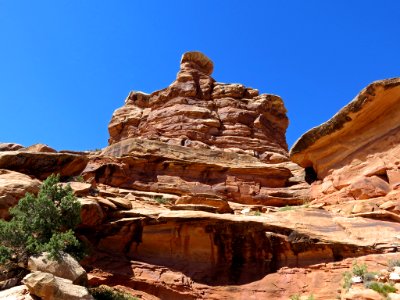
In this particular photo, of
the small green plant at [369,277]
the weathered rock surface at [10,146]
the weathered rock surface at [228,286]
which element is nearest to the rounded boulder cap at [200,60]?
the weathered rock surface at [10,146]

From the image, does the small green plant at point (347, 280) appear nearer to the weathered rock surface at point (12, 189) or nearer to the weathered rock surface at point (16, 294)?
the weathered rock surface at point (16, 294)

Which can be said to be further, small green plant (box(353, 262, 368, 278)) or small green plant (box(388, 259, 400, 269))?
small green plant (box(353, 262, 368, 278))

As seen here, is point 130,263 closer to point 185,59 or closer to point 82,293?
point 82,293

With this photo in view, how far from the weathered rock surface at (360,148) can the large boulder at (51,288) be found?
13.2 metres

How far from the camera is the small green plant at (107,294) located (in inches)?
561

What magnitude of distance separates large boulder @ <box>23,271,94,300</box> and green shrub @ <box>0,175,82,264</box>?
4.78ft

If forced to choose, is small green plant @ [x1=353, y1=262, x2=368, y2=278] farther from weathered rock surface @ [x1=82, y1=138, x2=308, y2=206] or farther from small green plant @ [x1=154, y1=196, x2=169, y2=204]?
weathered rock surface @ [x1=82, y1=138, x2=308, y2=206]

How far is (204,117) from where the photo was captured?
47688mm

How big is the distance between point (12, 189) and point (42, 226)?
2982 millimetres

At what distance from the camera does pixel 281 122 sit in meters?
52.4

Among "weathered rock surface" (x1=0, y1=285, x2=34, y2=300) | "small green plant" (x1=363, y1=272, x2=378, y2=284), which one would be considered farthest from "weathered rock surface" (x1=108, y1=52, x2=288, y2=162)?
"weathered rock surface" (x1=0, y1=285, x2=34, y2=300)

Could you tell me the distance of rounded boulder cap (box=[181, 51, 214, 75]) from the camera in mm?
55500

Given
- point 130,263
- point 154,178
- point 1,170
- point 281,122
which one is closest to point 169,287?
point 130,263

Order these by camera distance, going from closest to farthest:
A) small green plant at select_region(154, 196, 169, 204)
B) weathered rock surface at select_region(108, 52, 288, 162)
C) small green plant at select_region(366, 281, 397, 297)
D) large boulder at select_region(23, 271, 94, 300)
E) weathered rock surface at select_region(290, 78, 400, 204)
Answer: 1. large boulder at select_region(23, 271, 94, 300)
2. small green plant at select_region(366, 281, 397, 297)
3. weathered rock surface at select_region(290, 78, 400, 204)
4. small green plant at select_region(154, 196, 169, 204)
5. weathered rock surface at select_region(108, 52, 288, 162)
